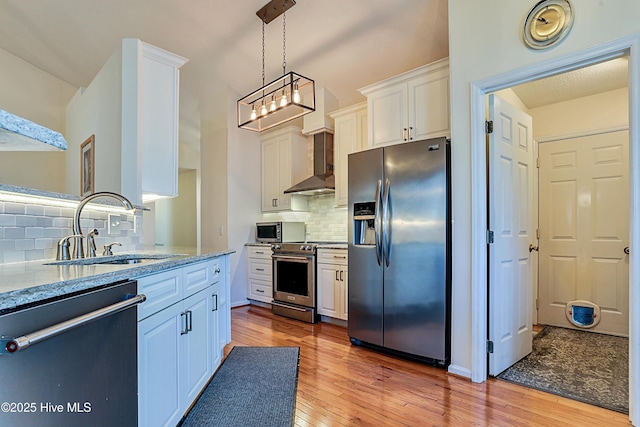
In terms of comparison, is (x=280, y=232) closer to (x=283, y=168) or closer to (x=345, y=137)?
(x=283, y=168)

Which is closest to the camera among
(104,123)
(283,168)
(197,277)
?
(197,277)

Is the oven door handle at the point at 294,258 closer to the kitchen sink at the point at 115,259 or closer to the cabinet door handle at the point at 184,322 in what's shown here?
the kitchen sink at the point at 115,259

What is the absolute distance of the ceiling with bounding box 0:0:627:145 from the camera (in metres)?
3.15

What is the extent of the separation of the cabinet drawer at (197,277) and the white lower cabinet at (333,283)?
5.38 feet

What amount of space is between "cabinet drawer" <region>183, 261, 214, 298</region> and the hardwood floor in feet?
3.09

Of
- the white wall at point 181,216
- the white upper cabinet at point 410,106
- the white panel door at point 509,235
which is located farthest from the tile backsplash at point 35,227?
the white wall at point 181,216

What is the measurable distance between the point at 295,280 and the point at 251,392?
1849 millimetres

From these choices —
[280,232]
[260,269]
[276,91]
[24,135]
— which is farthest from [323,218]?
[24,135]

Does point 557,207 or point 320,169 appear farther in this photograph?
point 320,169

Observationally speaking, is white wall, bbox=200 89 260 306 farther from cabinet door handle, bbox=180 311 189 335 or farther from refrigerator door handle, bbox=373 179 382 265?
cabinet door handle, bbox=180 311 189 335

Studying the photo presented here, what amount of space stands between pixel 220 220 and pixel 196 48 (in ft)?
7.27

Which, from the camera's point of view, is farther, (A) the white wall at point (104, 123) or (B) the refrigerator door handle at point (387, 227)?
(B) the refrigerator door handle at point (387, 227)

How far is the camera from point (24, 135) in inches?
41.6

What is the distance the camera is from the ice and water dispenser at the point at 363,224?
295 cm
